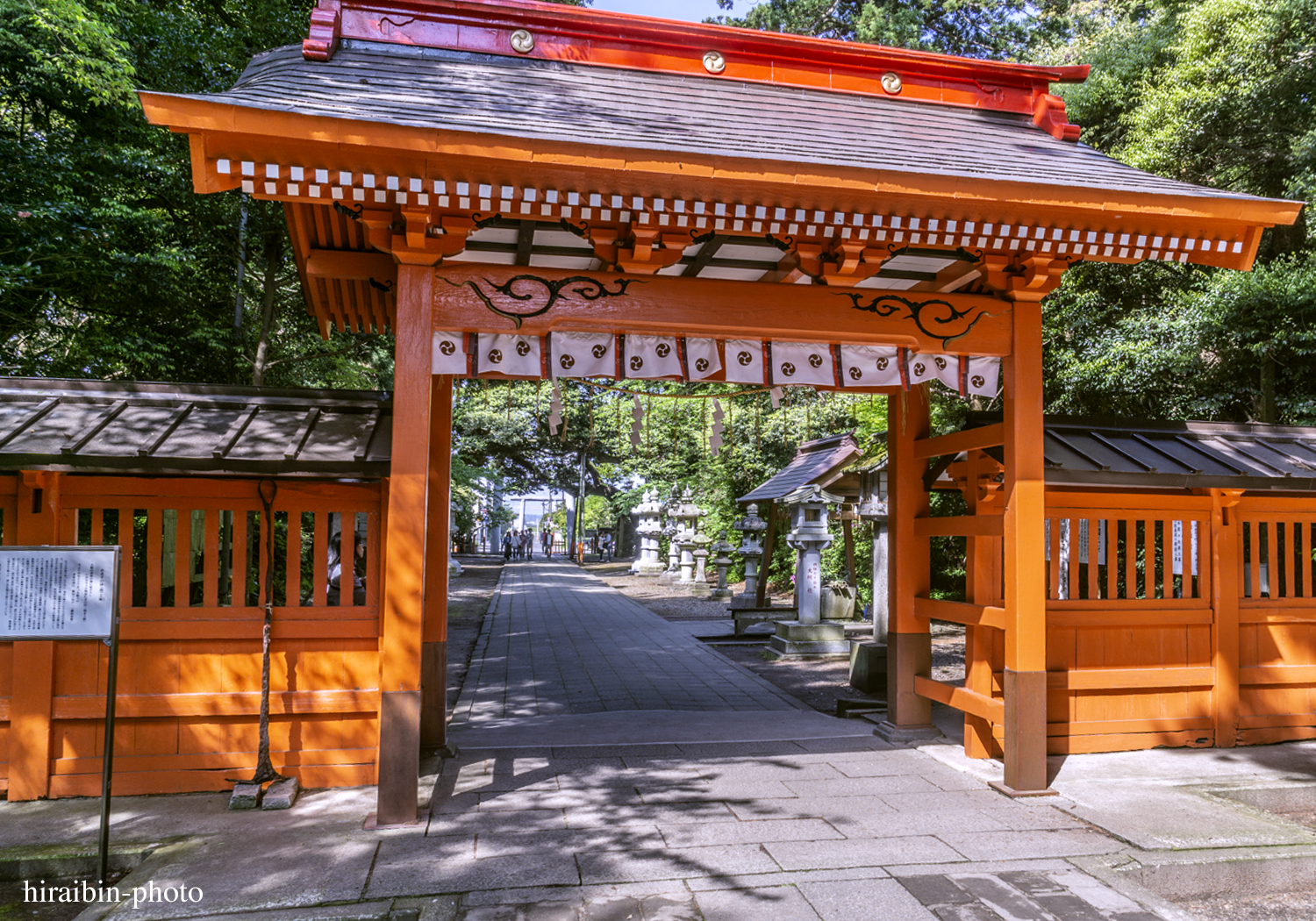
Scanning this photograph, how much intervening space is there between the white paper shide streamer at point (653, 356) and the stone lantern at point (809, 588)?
690 cm

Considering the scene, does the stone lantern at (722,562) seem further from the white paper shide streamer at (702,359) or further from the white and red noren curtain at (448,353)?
the white and red noren curtain at (448,353)

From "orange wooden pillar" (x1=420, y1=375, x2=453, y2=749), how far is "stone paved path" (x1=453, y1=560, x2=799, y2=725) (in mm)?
1344

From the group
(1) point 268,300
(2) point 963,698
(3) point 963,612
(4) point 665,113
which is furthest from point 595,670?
(4) point 665,113

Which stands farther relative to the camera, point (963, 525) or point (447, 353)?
point (963, 525)

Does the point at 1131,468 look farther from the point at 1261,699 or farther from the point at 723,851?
the point at 723,851

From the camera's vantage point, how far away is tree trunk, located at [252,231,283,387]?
30.2 ft

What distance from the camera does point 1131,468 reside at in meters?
5.59

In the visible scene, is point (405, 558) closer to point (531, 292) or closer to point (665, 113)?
point (531, 292)

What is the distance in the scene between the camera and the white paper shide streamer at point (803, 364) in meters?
5.11

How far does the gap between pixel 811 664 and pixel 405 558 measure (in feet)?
24.6

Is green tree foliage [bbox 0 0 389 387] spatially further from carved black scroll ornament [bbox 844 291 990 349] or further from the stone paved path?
carved black scroll ornament [bbox 844 291 990 349]

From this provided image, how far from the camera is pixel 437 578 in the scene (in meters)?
5.71

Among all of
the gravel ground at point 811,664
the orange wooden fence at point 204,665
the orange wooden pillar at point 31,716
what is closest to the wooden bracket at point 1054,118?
the gravel ground at point 811,664

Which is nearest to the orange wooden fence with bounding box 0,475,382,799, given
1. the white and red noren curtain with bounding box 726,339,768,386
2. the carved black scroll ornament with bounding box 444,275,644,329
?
the carved black scroll ornament with bounding box 444,275,644,329
